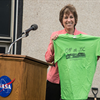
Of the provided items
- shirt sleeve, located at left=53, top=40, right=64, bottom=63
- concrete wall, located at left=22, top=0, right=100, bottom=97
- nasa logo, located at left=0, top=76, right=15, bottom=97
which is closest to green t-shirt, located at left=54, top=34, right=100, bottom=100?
shirt sleeve, located at left=53, top=40, right=64, bottom=63

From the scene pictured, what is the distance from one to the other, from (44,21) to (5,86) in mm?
2619

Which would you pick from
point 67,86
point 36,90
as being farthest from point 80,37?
point 36,90

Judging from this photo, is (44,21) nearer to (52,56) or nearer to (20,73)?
(52,56)

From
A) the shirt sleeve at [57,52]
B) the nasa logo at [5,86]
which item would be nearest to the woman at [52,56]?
the shirt sleeve at [57,52]

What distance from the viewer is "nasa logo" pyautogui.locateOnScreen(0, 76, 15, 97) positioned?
2244 millimetres

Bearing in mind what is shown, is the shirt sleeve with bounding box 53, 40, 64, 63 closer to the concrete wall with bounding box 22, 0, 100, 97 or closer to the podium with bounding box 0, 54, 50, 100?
the podium with bounding box 0, 54, 50, 100

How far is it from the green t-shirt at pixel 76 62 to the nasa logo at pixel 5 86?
2.40 ft

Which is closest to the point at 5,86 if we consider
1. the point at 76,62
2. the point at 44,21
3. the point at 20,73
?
the point at 20,73

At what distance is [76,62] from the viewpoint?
2738 millimetres

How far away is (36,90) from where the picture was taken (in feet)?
8.23

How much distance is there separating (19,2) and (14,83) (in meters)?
2.73

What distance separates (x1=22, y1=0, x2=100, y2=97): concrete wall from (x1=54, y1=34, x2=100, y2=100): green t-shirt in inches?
74.2

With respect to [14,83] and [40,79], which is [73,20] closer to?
[40,79]

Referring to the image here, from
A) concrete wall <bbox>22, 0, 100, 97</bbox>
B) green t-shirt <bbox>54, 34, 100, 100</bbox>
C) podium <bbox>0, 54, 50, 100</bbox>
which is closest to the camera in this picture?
podium <bbox>0, 54, 50, 100</bbox>
